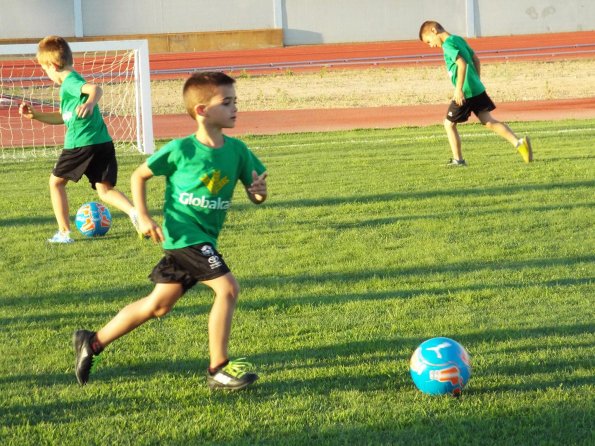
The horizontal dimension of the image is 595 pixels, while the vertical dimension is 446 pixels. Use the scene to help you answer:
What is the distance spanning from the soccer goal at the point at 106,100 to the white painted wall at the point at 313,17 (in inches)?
686

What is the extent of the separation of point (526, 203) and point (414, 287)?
130 inches

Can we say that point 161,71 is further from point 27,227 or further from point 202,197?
point 202,197

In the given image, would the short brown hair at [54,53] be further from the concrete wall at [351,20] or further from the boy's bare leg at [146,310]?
the concrete wall at [351,20]

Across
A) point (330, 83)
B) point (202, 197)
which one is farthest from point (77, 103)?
point (330, 83)

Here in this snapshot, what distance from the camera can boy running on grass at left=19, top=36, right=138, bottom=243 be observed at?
7.72m

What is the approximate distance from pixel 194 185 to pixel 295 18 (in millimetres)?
37586

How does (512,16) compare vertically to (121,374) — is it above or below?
above

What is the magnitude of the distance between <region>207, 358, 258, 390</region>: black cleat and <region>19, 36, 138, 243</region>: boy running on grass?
3.39 m

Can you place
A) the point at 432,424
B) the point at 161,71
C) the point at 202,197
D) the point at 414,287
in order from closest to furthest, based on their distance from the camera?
1. the point at 432,424
2. the point at 202,197
3. the point at 414,287
4. the point at 161,71

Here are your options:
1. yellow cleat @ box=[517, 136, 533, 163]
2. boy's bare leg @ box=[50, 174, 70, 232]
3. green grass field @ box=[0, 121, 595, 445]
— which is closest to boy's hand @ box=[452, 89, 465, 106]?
yellow cleat @ box=[517, 136, 533, 163]

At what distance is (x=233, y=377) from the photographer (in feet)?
14.5

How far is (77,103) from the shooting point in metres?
7.90

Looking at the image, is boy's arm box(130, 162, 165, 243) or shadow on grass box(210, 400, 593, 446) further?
boy's arm box(130, 162, 165, 243)

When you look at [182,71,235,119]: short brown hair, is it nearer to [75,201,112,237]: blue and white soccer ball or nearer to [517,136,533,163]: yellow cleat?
[75,201,112,237]: blue and white soccer ball
